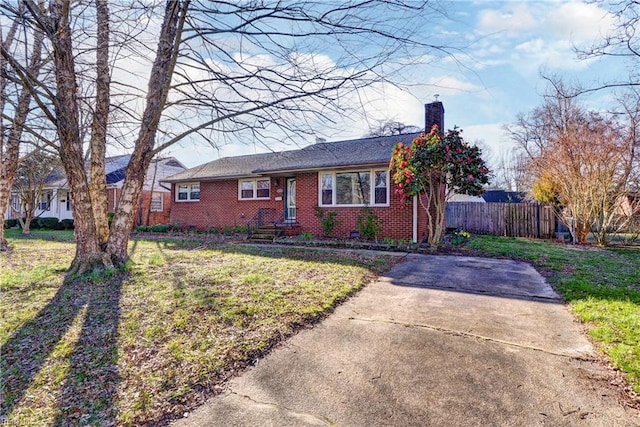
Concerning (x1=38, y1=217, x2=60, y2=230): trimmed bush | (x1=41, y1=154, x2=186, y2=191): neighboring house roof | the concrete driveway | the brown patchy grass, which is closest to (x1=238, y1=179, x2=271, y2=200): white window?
(x1=41, y1=154, x2=186, y2=191): neighboring house roof

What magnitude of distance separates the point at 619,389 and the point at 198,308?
398 cm

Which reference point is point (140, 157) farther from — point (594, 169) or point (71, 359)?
point (594, 169)

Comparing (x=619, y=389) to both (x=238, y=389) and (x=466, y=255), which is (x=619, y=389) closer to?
(x=238, y=389)

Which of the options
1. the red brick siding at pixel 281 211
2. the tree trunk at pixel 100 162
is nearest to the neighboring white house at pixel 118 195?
the red brick siding at pixel 281 211

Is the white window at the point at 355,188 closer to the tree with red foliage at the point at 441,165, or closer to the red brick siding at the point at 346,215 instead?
the red brick siding at the point at 346,215

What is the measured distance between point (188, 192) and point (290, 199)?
608cm

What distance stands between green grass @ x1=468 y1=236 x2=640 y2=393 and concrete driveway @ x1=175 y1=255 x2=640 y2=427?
176mm

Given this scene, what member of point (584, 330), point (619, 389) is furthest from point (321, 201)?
point (619, 389)

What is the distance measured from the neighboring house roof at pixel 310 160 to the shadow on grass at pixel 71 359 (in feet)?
23.3

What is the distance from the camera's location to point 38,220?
20.6 m

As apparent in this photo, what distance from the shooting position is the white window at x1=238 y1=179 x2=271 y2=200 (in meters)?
14.8

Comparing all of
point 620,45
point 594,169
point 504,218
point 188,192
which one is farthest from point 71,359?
point 504,218

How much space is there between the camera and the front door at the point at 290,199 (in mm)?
14243

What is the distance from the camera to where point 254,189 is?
595 inches
